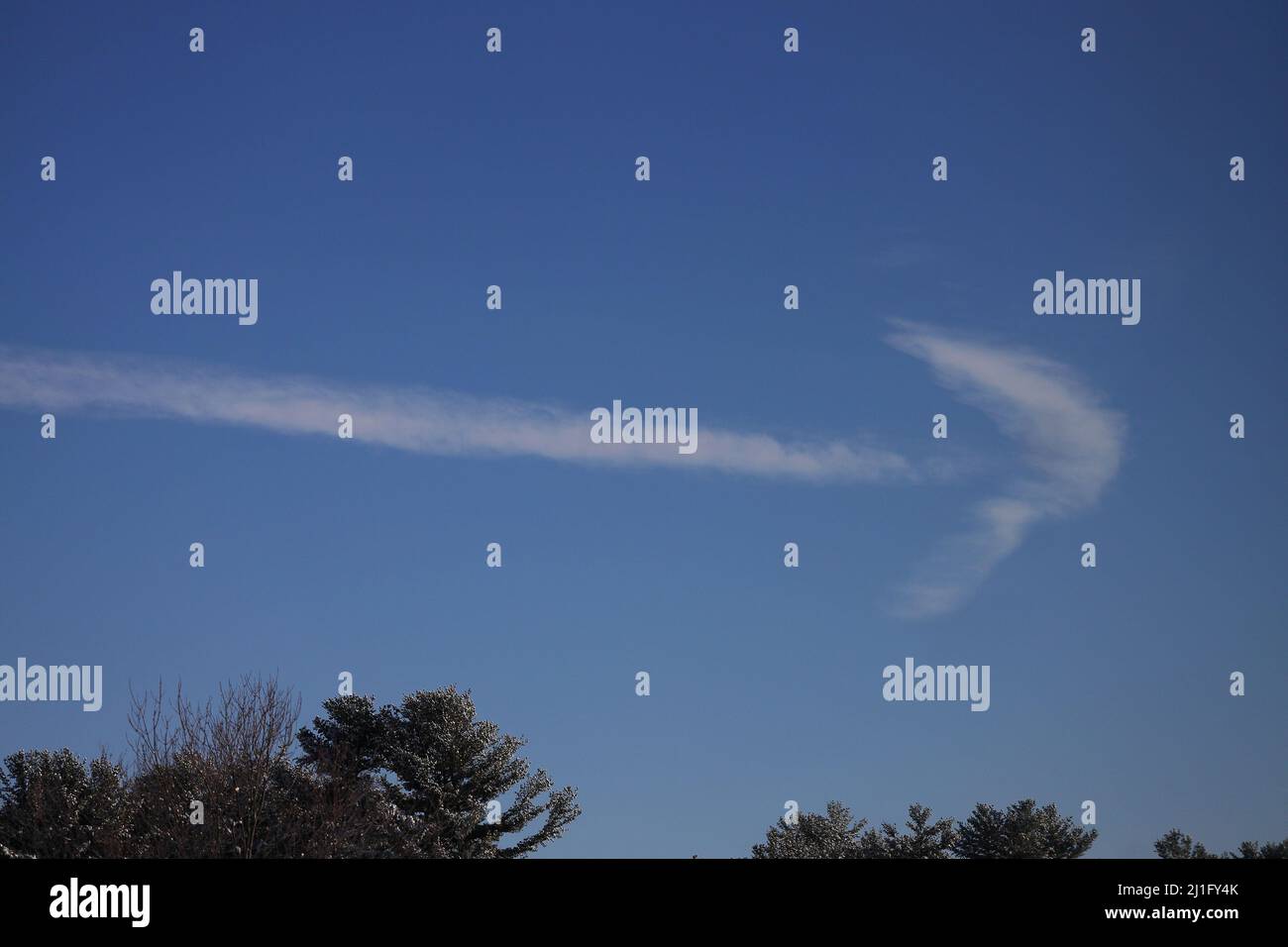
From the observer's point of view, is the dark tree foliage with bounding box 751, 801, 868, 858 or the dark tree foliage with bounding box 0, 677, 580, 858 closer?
the dark tree foliage with bounding box 0, 677, 580, 858

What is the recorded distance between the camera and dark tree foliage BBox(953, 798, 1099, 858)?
58.8m

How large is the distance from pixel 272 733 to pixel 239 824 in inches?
123

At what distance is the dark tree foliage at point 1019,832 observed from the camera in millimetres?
58781

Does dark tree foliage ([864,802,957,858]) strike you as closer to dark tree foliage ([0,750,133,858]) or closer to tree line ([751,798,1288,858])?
tree line ([751,798,1288,858])

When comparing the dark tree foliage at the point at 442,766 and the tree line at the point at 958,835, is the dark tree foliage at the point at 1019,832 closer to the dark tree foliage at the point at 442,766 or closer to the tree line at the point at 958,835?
the tree line at the point at 958,835

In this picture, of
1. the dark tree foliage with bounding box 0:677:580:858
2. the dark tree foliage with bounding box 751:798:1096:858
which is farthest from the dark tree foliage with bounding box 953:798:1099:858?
the dark tree foliage with bounding box 0:677:580:858

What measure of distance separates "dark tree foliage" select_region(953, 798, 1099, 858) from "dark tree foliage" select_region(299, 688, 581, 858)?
22.5 metres

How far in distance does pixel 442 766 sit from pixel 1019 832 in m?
28.4

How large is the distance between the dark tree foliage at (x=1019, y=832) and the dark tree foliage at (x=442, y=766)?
2251 centimetres
